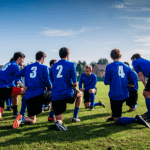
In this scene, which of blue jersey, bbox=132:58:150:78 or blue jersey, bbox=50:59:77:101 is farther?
blue jersey, bbox=132:58:150:78

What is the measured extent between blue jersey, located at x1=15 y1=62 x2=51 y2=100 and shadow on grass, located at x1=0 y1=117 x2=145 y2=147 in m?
1.03

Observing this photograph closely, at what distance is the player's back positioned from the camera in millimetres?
→ 4422

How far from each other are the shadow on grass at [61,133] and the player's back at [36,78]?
1051mm

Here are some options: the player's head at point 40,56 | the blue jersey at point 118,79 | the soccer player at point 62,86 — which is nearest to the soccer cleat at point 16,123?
the soccer player at point 62,86

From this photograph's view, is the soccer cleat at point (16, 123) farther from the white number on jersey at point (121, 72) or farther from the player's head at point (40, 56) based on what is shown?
the white number on jersey at point (121, 72)

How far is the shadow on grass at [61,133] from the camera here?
3211 mm

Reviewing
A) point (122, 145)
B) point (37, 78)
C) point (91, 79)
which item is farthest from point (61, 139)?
point (91, 79)

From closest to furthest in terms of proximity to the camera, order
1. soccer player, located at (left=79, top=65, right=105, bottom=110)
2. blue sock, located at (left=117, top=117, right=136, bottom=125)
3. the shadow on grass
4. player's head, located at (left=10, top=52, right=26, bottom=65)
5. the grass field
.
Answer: the grass field < the shadow on grass < blue sock, located at (left=117, top=117, right=136, bottom=125) < player's head, located at (left=10, top=52, right=26, bottom=65) < soccer player, located at (left=79, top=65, right=105, bottom=110)

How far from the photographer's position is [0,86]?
470 centimetres

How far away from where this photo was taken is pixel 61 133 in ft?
12.0

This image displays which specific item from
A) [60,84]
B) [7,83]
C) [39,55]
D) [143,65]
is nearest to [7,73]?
[7,83]

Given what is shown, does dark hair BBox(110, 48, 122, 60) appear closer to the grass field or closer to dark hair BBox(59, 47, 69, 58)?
dark hair BBox(59, 47, 69, 58)

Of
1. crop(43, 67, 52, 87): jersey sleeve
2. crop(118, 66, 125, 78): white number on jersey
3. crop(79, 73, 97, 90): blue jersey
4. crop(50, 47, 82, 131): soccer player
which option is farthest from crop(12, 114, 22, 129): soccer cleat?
crop(79, 73, 97, 90): blue jersey

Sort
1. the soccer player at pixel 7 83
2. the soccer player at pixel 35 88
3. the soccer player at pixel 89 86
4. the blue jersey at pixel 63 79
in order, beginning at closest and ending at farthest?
1. the blue jersey at pixel 63 79
2. the soccer player at pixel 35 88
3. the soccer player at pixel 7 83
4. the soccer player at pixel 89 86
